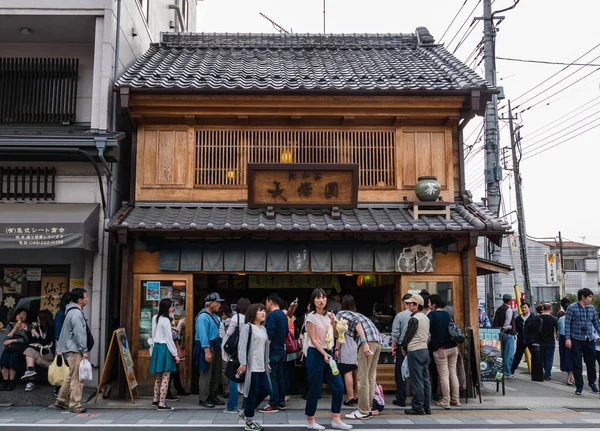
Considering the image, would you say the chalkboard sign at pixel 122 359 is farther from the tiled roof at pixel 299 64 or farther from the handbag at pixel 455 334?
the handbag at pixel 455 334

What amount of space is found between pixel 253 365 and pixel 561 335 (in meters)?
10.2

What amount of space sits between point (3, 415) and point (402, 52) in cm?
1355

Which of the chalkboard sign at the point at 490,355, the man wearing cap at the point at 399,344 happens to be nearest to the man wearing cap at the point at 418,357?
the man wearing cap at the point at 399,344

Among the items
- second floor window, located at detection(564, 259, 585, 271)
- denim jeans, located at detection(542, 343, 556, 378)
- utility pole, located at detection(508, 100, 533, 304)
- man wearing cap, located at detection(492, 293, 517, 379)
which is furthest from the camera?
second floor window, located at detection(564, 259, 585, 271)

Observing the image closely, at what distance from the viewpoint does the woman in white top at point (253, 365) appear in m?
8.05

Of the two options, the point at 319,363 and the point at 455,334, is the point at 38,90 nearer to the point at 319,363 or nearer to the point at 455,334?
the point at 319,363

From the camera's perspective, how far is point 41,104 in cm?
1327

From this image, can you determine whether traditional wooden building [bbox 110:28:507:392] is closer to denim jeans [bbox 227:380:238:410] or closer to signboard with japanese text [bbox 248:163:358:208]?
signboard with japanese text [bbox 248:163:358:208]

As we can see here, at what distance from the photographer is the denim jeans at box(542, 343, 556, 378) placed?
1442 centimetres

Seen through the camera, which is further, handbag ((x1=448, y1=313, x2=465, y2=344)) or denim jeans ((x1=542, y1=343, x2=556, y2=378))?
denim jeans ((x1=542, y1=343, x2=556, y2=378))

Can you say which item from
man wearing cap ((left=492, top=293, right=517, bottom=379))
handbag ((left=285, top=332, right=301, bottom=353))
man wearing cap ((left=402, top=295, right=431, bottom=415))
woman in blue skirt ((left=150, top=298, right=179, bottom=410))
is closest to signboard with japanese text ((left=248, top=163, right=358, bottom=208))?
handbag ((left=285, top=332, right=301, bottom=353))

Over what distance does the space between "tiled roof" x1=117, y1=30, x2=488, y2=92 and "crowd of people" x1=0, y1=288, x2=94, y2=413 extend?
5.01m

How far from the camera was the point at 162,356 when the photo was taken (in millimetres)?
10000

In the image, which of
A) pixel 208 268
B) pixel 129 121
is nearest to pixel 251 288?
pixel 208 268
